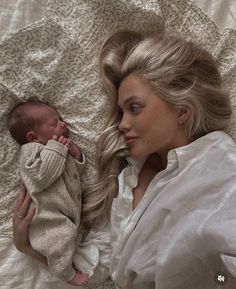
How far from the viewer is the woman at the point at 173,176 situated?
1214 mm

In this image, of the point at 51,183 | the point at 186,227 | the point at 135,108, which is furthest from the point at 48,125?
the point at 186,227

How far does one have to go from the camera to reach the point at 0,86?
1456 millimetres

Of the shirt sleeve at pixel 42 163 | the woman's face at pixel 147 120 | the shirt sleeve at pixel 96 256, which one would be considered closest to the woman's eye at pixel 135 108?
the woman's face at pixel 147 120

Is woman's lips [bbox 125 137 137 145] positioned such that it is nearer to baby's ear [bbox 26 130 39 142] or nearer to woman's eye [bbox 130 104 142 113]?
woman's eye [bbox 130 104 142 113]

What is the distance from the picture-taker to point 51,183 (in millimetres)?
1339

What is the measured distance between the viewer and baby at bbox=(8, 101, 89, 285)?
1.33 metres

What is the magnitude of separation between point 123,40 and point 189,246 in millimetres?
643

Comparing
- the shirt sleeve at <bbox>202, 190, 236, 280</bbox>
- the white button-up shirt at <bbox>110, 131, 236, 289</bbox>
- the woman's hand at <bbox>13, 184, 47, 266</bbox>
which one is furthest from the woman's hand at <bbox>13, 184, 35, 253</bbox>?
the shirt sleeve at <bbox>202, 190, 236, 280</bbox>

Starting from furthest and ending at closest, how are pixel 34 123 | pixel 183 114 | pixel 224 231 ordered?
pixel 34 123 → pixel 183 114 → pixel 224 231

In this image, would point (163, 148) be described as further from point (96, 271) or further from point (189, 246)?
point (96, 271)

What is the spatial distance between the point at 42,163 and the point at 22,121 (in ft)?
0.53

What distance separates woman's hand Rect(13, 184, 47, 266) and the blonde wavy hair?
18 centimetres

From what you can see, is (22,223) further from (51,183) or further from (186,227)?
(186,227)

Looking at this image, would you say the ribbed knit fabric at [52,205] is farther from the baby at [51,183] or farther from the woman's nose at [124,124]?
the woman's nose at [124,124]
